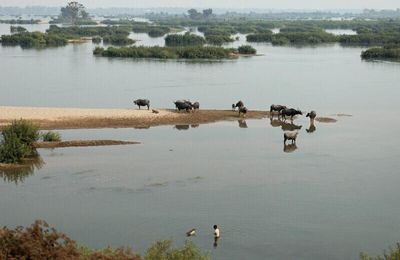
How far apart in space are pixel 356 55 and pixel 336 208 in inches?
2039

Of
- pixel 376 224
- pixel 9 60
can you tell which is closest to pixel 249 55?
pixel 9 60

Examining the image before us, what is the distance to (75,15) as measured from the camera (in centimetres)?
14538

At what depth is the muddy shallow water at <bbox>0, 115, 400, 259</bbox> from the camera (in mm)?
17703

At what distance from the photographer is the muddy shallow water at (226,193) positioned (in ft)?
58.1

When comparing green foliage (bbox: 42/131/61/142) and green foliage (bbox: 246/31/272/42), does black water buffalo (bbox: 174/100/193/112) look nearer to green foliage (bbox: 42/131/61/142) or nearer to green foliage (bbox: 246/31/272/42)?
green foliage (bbox: 42/131/61/142)

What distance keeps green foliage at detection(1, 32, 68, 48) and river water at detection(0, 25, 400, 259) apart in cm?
3737

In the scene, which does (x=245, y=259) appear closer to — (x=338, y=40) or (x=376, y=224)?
(x=376, y=224)

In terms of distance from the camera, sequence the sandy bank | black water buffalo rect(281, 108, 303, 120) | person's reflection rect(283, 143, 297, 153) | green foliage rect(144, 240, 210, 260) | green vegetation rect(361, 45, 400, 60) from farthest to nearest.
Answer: green vegetation rect(361, 45, 400, 60) < black water buffalo rect(281, 108, 303, 120) < the sandy bank < person's reflection rect(283, 143, 297, 153) < green foliage rect(144, 240, 210, 260)

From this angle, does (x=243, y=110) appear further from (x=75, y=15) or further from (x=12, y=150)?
(x=75, y=15)

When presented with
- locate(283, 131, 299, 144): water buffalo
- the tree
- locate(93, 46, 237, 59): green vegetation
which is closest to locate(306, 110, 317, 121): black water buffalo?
locate(283, 131, 299, 144): water buffalo

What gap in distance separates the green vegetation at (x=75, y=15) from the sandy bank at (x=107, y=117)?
109m

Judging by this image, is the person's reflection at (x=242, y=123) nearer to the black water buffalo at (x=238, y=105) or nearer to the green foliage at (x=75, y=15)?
the black water buffalo at (x=238, y=105)

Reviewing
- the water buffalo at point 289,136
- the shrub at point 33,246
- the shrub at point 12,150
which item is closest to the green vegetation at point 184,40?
the water buffalo at point 289,136

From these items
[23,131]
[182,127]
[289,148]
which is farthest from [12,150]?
[289,148]
